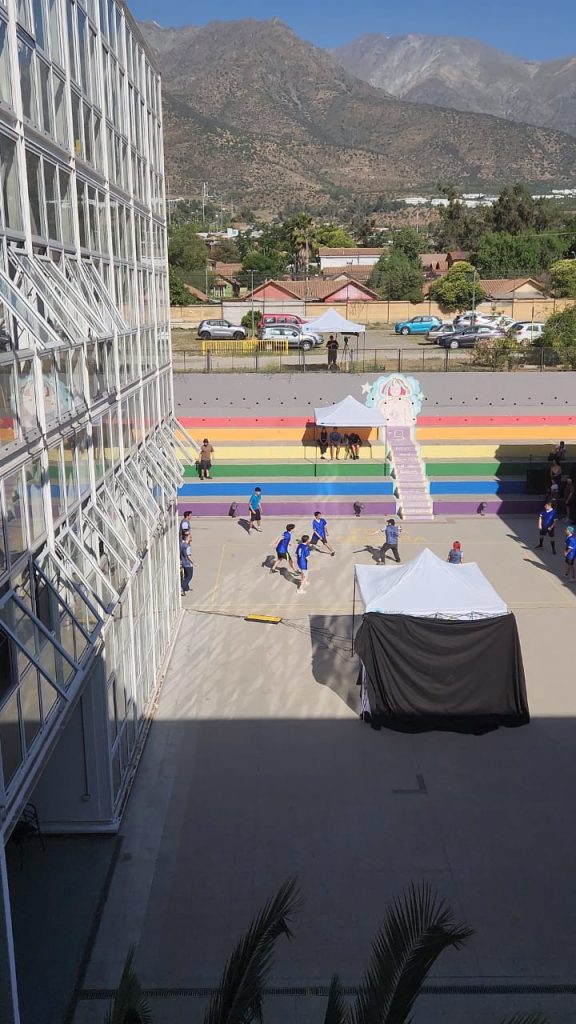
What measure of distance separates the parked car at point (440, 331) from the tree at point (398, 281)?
10.2 meters

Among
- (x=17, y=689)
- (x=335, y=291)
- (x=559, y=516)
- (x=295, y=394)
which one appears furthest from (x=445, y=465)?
(x=335, y=291)

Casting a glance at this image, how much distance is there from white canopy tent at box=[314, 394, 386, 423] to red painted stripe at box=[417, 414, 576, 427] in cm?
391

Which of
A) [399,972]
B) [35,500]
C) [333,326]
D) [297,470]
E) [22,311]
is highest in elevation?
[22,311]

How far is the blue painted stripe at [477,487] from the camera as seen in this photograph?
24062 millimetres

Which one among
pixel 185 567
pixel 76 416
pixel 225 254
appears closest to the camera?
pixel 76 416

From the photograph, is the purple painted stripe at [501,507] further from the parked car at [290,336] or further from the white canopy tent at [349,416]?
the parked car at [290,336]

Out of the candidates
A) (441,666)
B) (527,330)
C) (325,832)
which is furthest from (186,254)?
(325,832)

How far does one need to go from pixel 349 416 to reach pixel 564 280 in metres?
33.4

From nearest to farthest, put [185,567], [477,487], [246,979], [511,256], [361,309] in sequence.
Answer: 1. [246,979]
2. [185,567]
3. [477,487]
4. [361,309]
5. [511,256]

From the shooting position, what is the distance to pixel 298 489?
23938 mm

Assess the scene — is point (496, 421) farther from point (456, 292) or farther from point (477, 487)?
point (456, 292)

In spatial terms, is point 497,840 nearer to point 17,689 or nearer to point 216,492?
point 17,689

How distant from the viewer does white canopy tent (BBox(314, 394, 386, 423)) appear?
24.4m

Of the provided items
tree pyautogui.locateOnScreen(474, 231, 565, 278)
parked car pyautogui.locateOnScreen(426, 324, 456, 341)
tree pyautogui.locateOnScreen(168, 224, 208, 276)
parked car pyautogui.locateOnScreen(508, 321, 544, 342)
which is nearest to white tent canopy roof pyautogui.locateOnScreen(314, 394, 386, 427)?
parked car pyautogui.locateOnScreen(426, 324, 456, 341)
